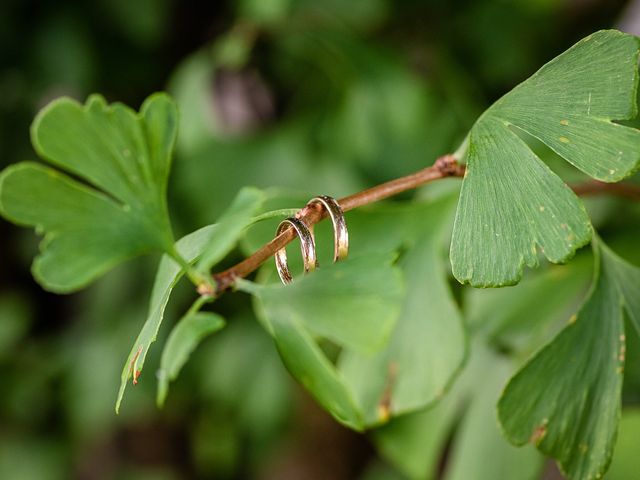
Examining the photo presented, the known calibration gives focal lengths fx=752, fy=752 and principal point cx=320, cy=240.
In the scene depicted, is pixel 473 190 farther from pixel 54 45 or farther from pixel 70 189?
pixel 54 45

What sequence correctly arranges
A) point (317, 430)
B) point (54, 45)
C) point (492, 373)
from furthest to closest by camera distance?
point (317, 430) < point (54, 45) < point (492, 373)

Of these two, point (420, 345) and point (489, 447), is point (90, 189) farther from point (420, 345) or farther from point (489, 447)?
point (489, 447)

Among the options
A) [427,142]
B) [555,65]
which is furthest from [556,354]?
[427,142]

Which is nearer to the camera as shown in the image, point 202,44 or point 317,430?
point 202,44

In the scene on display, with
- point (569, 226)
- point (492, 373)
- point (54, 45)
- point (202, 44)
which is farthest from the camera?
point (202, 44)

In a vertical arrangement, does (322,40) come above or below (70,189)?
below

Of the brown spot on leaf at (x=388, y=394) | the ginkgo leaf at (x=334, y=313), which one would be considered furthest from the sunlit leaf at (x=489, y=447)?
the ginkgo leaf at (x=334, y=313)
